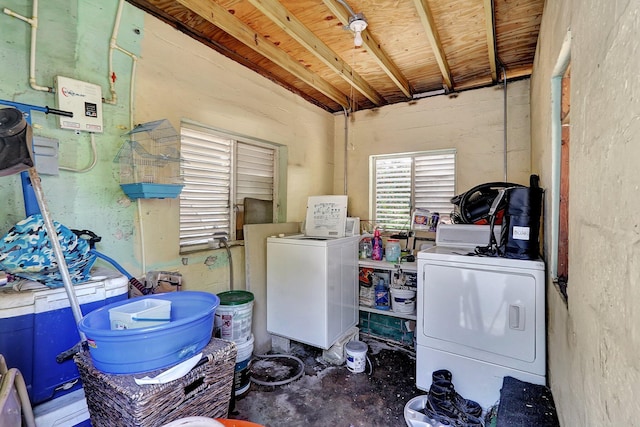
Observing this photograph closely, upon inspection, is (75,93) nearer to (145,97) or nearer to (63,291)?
(145,97)

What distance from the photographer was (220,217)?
255 centimetres

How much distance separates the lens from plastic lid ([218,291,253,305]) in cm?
218

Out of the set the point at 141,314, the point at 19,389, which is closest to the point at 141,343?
the point at 141,314

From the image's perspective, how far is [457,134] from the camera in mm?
3096

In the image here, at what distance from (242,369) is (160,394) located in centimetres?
113

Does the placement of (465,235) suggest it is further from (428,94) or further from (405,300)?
(428,94)

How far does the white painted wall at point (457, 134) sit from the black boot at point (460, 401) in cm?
185

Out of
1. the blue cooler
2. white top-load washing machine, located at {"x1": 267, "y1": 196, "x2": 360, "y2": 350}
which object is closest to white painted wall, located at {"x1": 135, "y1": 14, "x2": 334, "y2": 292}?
white top-load washing machine, located at {"x1": 267, "y1": 196, "x2": 360, "y2": 350}

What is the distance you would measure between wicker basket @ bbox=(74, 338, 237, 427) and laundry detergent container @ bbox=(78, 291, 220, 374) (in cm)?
4

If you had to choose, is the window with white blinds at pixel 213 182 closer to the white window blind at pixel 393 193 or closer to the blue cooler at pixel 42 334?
the blue cooler at pixel 42 334

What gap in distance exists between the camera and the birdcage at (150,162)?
176 cm

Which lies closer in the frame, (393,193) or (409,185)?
(409,185)

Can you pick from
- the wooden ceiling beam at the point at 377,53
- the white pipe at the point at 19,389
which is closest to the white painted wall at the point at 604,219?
the wooden ceiling beam at the point at 377,53

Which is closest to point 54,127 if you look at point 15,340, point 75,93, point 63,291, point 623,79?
point 75,93
